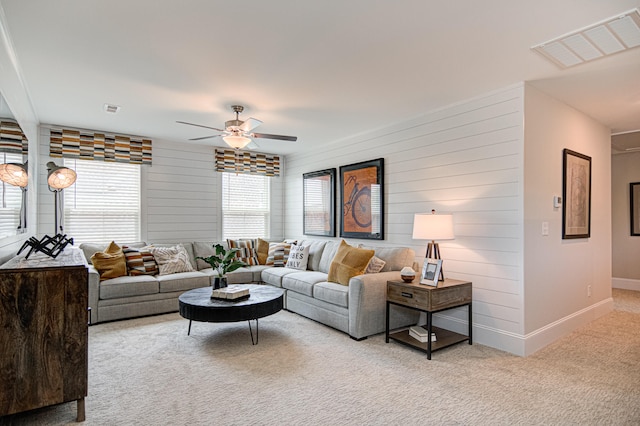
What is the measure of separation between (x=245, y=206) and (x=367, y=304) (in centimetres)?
361

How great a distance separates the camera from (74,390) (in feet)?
7.22

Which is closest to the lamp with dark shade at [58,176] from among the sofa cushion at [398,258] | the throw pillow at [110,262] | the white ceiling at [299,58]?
the white ceiling at [299,58]

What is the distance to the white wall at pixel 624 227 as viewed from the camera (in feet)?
21.1

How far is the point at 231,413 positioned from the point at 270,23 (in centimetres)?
256

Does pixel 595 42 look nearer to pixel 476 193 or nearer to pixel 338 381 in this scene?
pixel 476 193

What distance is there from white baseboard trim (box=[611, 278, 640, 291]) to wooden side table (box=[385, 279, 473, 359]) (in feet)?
15.6

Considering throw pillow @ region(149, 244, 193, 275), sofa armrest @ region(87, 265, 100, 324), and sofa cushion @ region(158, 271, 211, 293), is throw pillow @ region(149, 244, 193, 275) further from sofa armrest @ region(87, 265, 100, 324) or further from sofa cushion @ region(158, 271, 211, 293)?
sofa armrest @ region(87, 265, 100, 324)

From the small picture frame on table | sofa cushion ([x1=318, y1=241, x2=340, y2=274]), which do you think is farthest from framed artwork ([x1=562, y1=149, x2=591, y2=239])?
sofa cushion ([x1=318, y1=241, x2=340, y2=274])

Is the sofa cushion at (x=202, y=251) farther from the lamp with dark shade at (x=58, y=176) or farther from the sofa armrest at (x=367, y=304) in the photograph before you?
the sofa armrest at (x=367, y=304)

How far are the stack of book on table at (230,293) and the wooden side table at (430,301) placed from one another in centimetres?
152

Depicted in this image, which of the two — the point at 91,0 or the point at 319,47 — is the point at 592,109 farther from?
the point at 91,0

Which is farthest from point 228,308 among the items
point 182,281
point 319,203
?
point 319,203

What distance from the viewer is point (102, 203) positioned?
5.35 metres

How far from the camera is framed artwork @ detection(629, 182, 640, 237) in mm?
6375
